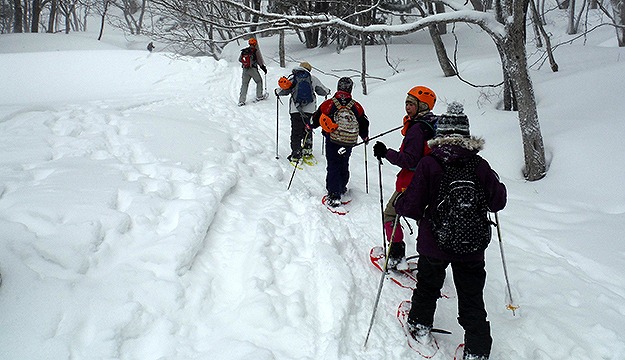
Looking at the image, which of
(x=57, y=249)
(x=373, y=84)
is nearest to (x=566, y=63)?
(x=373, y=84)

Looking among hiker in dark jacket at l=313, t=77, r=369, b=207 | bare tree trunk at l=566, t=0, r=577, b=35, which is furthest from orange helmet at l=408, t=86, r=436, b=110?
bare tree trunk at l=566, t=0, r=577, b=35

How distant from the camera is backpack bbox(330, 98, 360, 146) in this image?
4.98 meters

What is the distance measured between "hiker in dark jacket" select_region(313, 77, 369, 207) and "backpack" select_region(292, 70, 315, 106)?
1.61 meters

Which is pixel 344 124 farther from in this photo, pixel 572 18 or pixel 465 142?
pixel 572 18

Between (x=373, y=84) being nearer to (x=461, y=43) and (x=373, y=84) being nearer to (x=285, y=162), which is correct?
(x=285, y=162)

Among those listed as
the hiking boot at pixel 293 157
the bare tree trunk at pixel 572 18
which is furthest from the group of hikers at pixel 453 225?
the bare tree trunk at pixel 572 18

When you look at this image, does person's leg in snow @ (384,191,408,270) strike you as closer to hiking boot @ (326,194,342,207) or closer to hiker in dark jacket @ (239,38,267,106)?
hiking boot @ (326,194,342,207)

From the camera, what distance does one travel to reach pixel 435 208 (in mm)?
2701

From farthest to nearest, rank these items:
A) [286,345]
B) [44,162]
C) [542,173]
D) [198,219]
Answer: [542,173] → [44,162] → [198,219] → [286,345]

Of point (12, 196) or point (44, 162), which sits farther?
point (44, 162)

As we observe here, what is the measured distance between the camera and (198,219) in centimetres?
414

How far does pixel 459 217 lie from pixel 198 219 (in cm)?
271

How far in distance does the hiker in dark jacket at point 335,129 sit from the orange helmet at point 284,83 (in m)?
1.62

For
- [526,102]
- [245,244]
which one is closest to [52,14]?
[245,244]
